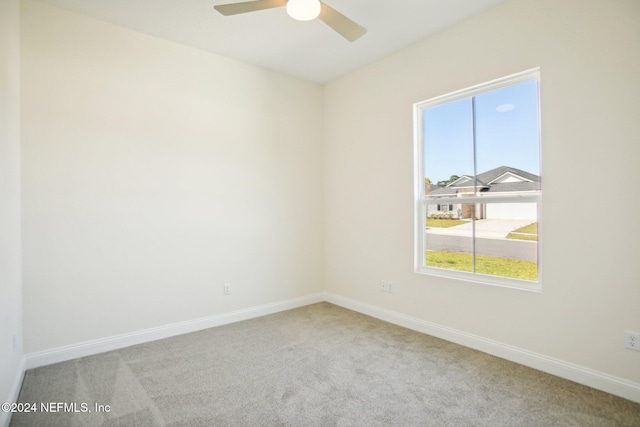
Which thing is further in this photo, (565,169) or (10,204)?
(565,169)

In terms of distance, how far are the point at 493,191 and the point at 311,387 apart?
2.20 m

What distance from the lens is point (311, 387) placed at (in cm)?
219

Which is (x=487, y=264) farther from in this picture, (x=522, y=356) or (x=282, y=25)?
(x=282, y=25)

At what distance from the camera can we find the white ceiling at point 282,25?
2600mm

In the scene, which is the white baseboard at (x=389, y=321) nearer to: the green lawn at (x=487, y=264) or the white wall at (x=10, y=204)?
the white wall at (x=10, y=204)

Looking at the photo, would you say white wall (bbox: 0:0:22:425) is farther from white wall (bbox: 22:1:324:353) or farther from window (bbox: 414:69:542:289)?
window (bbox: 414:69:542:289)

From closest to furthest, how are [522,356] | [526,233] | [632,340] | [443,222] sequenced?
[632,340] → [522,356] → [526,233] → [443,222]

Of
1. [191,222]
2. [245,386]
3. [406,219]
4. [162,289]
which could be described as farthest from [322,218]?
[245,386]

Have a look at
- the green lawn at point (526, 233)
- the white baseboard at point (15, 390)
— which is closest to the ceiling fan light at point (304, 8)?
the green lawn at point (526, 233)

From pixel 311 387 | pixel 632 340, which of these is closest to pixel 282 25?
pixel 311 387

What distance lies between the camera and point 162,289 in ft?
10.2

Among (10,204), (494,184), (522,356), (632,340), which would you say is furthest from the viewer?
(494,184)

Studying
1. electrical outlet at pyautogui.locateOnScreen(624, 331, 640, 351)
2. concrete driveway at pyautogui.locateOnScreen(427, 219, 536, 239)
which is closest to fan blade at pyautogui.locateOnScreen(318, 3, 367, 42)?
concrete driveway at pyautogui.locateOnScreen(427, 219, 536, 239)

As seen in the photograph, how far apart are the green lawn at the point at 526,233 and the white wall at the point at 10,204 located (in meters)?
3.56
